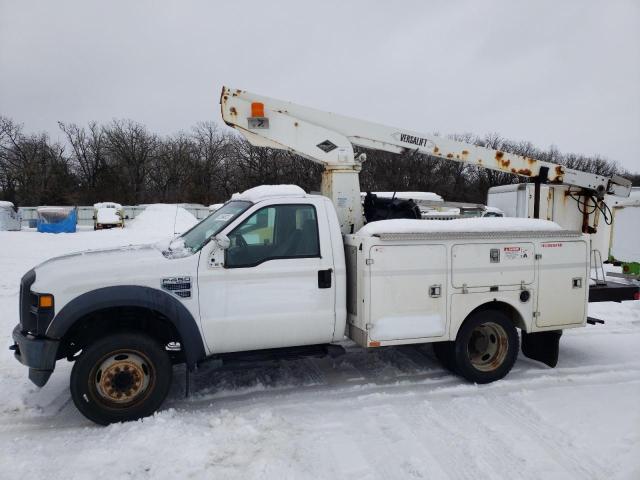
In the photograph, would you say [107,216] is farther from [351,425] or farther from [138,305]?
[351,425]

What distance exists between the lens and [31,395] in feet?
16.4

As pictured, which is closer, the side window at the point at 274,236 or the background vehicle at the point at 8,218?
the side window at the point at 274,236

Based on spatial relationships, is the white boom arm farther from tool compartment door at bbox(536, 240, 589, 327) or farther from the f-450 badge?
the f-450 badge

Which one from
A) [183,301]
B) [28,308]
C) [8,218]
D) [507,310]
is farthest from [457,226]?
[8,218]

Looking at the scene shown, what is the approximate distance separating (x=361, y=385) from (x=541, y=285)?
236cm

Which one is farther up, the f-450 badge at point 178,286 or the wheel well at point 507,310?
the f-450 badge at point 178,286

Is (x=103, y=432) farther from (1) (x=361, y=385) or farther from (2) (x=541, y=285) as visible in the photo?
(2) (x=541, y=285)

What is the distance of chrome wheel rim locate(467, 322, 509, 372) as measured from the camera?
5.50 meters

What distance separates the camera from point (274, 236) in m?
4.86

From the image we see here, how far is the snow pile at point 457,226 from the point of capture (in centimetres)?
501

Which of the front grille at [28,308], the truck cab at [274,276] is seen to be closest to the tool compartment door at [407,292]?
the truck cab at [274,276]

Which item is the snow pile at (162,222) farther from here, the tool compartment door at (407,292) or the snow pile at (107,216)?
the tool compartment door at (407,292)

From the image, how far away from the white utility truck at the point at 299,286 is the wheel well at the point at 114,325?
0.04 ft

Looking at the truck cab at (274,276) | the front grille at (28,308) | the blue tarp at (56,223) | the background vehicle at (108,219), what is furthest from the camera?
the background vehicle at (108,219)
